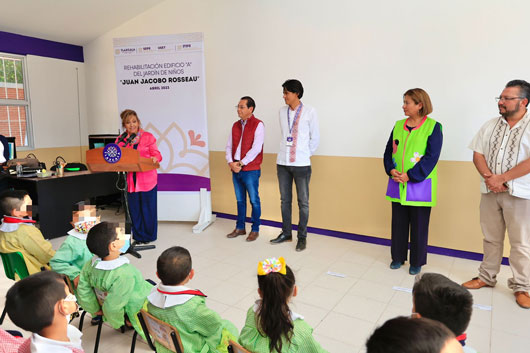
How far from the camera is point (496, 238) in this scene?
2.88 metres

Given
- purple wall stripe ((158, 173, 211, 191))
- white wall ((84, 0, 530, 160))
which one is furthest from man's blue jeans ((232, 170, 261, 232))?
white wall ((84, 0, 530, 160))

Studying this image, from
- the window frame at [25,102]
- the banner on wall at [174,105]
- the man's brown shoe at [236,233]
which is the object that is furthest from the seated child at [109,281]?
the window frame at [25,102]

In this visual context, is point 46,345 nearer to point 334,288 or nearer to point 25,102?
point 334,288

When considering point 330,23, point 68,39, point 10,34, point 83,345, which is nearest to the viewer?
point 83,345

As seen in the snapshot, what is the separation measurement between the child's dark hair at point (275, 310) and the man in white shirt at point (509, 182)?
84.5 inches

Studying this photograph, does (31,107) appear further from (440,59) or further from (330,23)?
(440,59)

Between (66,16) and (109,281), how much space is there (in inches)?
200

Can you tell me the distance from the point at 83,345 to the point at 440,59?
12.2 feet

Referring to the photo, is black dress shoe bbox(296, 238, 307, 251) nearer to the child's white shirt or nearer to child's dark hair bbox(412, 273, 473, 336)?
child's dark hair bbox(412, 273, 473, 336)

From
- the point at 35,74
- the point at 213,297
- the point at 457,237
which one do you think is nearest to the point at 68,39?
the point at 35,74

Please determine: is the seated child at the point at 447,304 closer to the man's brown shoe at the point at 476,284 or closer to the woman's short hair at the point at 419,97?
the man's brown shoe at the point at 476,284

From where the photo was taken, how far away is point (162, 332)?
1491 millimetres

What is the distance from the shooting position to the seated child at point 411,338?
0.69 m

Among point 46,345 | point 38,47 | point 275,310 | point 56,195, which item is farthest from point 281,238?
point 38,47
